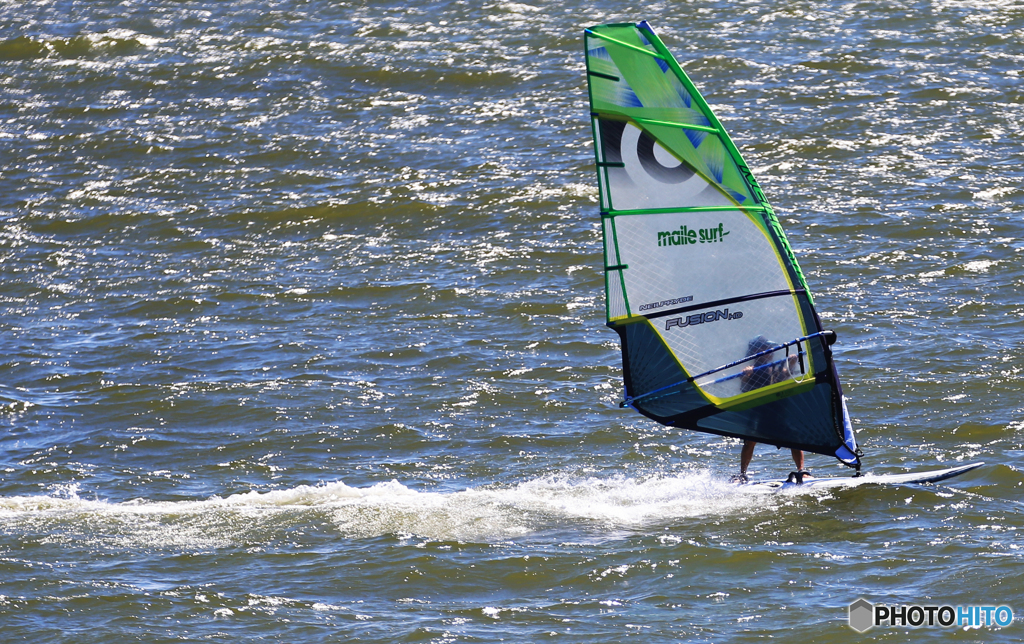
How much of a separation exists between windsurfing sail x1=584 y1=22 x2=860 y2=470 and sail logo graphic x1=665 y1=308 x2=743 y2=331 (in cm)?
1

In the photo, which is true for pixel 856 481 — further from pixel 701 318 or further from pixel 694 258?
pixel 694 258

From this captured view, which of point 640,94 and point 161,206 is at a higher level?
point 640,94

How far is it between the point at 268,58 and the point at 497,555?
1801 cm

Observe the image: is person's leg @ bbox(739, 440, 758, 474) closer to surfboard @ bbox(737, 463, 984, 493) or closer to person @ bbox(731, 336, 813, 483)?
surfboard @ bbox(737, 463, 984, 493)

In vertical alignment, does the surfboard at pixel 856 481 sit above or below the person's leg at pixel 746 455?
below

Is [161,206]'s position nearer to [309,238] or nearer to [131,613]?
[309,238]

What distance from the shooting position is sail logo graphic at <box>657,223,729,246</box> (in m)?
11.0

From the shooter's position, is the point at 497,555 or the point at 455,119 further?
the point at 455,119

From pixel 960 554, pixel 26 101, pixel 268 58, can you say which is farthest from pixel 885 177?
pixel 26 101

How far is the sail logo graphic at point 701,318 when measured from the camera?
11203 millimetres

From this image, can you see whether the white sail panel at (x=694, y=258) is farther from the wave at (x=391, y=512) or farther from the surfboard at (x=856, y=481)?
the wave at (x=391, y=512)

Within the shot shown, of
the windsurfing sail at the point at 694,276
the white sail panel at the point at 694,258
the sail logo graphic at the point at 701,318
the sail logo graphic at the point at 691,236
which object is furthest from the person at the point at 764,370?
the sail logo graphic at the point at 691,236

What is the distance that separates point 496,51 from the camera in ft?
84.6

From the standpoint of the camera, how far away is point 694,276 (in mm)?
11117
